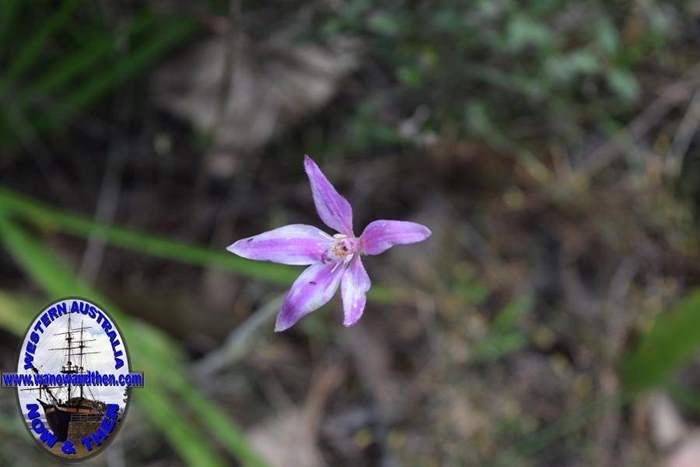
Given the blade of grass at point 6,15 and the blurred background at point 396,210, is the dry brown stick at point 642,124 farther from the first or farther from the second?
the blade of grass at point 6,15

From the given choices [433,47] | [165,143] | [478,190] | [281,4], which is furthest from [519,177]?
[165,143]

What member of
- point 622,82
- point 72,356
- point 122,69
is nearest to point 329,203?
point 72,356

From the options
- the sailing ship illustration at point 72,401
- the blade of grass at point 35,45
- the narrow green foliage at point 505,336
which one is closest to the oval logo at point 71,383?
the sailing ship illustration at point 72,401

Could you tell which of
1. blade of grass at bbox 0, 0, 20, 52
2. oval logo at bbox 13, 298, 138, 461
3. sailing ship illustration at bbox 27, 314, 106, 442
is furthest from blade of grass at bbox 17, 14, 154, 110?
sailing ship illustration at bbox 27, 314, 106, 442

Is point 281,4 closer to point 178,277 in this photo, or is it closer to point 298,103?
point 298,103

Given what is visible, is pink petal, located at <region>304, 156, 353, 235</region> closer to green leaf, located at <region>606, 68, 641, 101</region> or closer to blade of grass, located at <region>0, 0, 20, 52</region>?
blade of grass, located at <region>0, 0, 20, 52</region>

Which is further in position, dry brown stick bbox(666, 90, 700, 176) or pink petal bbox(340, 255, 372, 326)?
dry brown stick bbox(666, 90, 700, 176)
